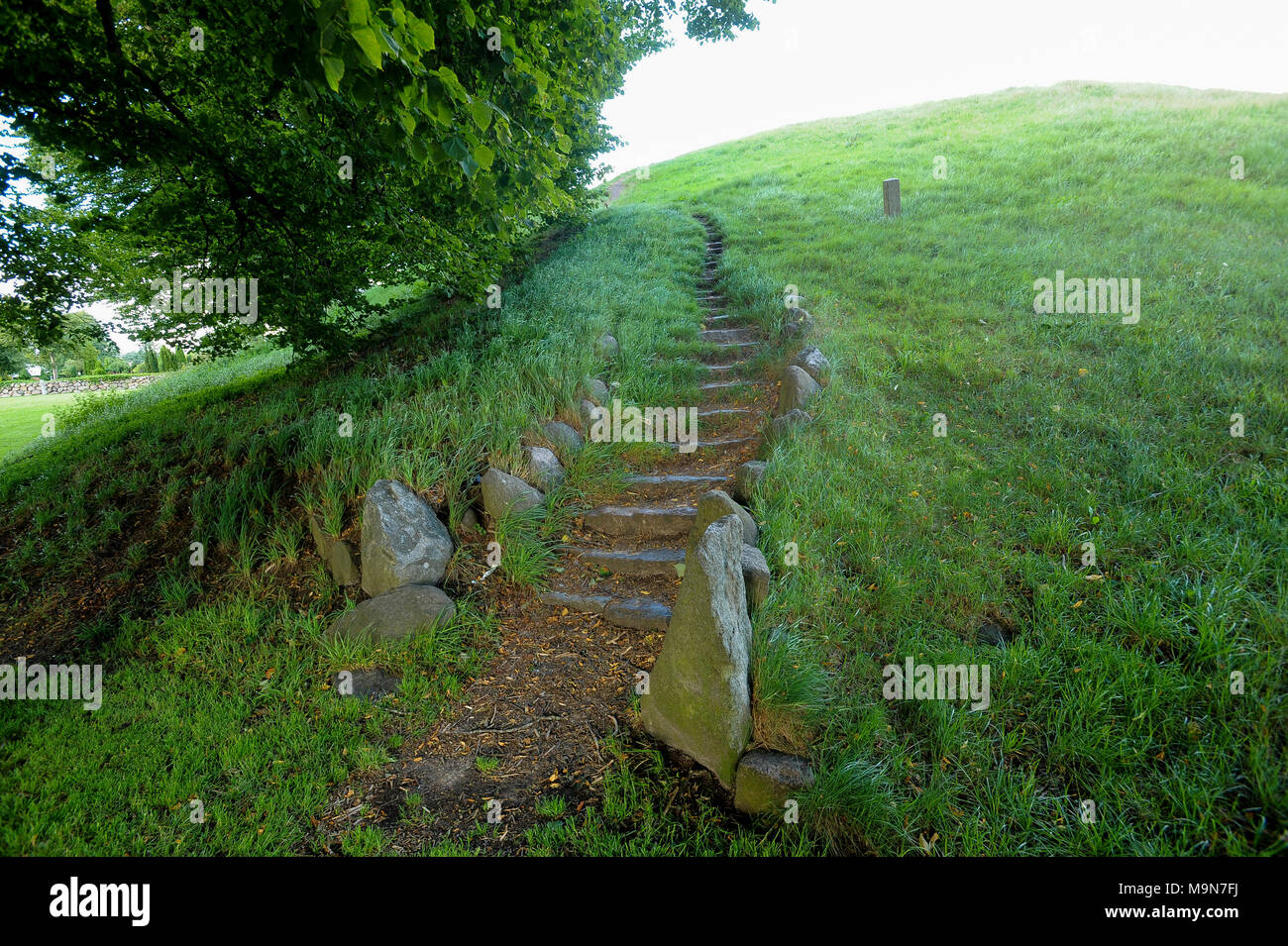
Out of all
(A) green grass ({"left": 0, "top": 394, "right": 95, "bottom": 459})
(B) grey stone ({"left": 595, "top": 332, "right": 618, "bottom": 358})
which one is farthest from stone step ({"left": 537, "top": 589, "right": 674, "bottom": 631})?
(A) green grass ({"left": 0, "top": 394, "right": 95, "bottom": 459})

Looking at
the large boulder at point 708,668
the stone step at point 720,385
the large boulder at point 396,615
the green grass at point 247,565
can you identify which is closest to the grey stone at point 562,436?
the green grass at point 247,565

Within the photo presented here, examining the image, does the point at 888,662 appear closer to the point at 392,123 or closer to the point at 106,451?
the point at 392,123

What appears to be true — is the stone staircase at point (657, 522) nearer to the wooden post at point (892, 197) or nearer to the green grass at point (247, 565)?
the green grass at point (247, 565)

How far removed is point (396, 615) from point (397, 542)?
1.91 ft

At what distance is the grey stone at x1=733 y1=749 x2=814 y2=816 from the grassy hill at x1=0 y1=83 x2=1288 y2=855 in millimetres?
101

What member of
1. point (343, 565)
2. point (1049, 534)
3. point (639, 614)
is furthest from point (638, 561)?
point (1049, 534)

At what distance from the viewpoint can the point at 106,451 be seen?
6.51m

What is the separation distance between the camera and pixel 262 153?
538 cm

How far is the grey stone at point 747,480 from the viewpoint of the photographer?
4.89 meters

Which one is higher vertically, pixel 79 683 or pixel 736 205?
pixel 736 205

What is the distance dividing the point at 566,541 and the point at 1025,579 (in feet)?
11.6

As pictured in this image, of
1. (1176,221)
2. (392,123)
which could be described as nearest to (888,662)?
(392,123)

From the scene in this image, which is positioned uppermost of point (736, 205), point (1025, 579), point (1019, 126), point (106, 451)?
point (1019, 126)
